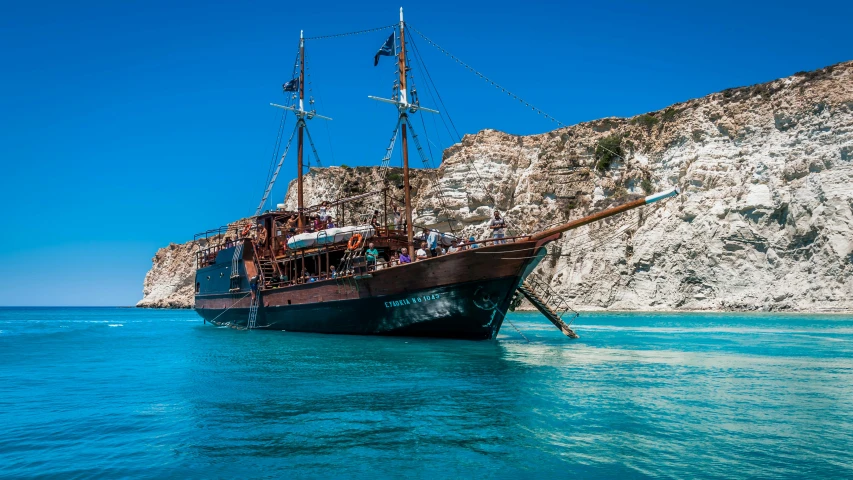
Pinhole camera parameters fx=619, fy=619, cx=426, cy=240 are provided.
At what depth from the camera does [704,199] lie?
49500 millimetres

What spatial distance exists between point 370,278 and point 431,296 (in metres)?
2.60

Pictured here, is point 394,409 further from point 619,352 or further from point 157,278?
point 157,278

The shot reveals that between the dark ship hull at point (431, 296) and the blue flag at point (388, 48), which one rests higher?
the blue flag at point (388, 48)

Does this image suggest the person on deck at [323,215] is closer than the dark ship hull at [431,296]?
No

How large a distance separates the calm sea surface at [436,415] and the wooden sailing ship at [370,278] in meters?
A: 2.70

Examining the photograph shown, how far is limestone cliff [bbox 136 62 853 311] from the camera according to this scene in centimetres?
4391

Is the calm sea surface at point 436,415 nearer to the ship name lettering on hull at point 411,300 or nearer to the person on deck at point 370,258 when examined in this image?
the ship name lettering on hull at point 411,300

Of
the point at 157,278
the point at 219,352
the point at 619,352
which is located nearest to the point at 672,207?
the point at 619,352

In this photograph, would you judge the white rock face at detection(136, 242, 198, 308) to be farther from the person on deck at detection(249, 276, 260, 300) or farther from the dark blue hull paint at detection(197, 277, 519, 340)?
the dark blue hull paint at detection(197, 277, 519, 340)

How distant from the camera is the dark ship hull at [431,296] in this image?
20.1 meters

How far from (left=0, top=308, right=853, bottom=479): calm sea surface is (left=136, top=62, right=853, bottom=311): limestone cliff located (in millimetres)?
25301

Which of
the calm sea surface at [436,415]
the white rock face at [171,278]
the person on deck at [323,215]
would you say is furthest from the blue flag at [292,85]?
the white rock face at [171,278]

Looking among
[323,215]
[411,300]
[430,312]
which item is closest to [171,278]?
[323,215]

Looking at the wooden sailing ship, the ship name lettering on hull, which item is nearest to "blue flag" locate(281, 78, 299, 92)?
the wooden sailing ship
